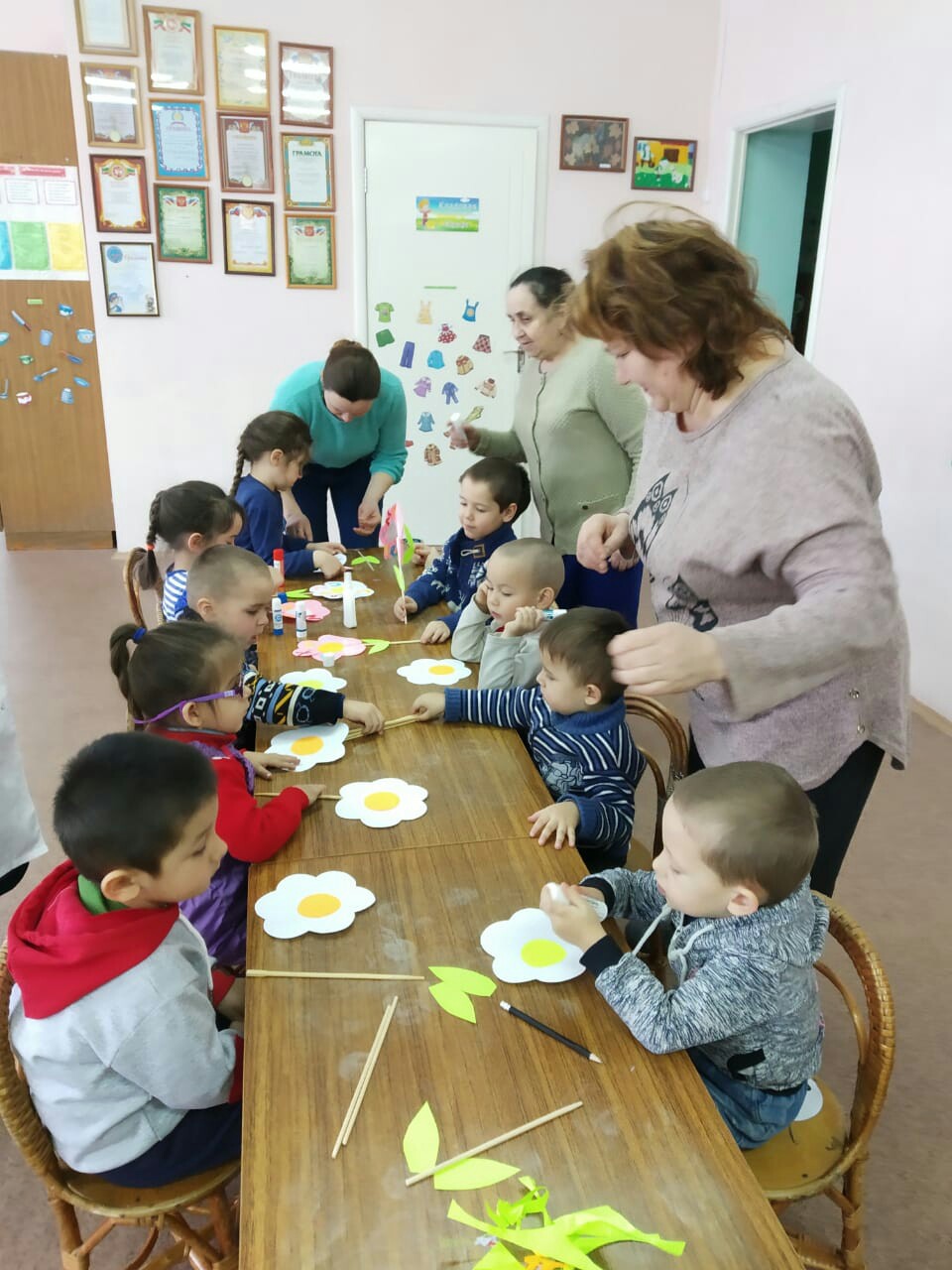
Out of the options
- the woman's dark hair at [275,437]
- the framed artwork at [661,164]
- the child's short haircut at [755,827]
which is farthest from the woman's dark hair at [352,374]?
the framed artwork at [661,164]

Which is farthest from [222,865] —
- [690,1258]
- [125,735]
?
[690,1258]

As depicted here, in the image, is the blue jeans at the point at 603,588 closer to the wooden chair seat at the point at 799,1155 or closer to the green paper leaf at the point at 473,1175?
the wooden chair seat at the point at 799,1155

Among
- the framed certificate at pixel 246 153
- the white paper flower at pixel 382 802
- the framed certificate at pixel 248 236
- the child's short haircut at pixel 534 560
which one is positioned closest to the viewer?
the white paper flower at pixel 382 802

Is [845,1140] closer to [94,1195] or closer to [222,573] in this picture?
[94,1195]

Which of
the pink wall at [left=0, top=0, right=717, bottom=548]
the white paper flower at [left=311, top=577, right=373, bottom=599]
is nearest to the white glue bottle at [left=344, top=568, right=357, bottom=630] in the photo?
the white paper flower at [left=311, top=577, right=373, bottom=599]

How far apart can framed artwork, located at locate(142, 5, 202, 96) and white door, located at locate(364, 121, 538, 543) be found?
903 mm

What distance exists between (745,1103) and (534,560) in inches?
46.3

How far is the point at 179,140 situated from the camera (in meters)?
4.63

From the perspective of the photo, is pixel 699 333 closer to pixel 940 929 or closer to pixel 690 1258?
pixel 690 1258

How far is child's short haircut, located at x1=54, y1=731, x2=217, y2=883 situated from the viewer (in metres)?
1.07

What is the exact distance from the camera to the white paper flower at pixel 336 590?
8.21ft

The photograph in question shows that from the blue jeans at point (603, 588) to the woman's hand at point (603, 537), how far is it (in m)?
0.66

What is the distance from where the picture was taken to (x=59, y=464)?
5520 millimetres

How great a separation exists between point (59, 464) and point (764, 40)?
14.8 ft
